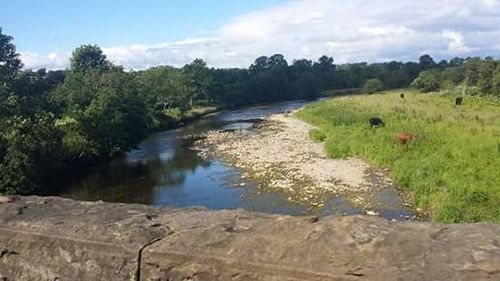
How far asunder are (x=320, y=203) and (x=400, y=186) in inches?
178

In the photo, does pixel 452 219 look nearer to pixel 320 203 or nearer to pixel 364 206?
pixel 364 206

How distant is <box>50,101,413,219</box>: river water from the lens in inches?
930

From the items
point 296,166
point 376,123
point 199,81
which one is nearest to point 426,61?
point 199,81

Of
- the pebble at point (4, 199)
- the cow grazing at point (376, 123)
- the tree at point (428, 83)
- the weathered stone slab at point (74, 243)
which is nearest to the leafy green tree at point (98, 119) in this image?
the cow grazing at point (376, 123)

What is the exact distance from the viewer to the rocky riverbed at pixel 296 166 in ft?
84.4

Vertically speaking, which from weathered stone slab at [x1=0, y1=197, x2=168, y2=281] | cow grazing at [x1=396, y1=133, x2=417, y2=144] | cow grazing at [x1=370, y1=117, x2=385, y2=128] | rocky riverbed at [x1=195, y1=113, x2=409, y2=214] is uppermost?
weathered stone slab at [x1=0, y1=197, x2=168, y2=281]

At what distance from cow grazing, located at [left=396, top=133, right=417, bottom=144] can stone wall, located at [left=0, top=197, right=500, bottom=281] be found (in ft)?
105

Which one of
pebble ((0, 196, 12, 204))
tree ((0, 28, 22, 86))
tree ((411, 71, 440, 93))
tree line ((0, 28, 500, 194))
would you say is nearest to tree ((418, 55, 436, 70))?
tree line ((0, 28, 500, 194))

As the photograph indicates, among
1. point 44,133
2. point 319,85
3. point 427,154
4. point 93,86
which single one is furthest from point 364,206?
point 319,85

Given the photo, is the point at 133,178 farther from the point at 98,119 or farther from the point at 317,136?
the point at 317,136

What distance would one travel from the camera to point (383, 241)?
251cm

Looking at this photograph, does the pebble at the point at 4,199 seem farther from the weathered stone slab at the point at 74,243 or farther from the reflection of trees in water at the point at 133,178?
the reflection of trees in water at the point at 133,178

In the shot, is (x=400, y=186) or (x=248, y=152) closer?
(x=400, y=186)

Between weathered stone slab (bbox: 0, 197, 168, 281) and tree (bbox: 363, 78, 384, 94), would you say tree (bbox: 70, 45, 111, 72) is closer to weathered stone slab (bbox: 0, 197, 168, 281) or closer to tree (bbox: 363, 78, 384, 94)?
tree (bbox: 363, 78, 384, 94)
